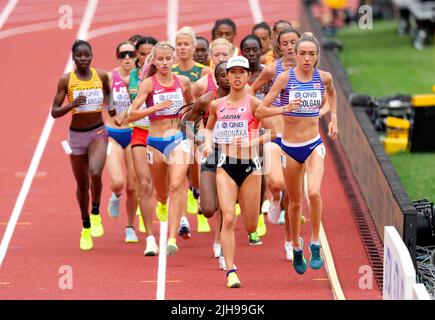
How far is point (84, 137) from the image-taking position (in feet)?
51.9

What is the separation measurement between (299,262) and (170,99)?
2371 mm

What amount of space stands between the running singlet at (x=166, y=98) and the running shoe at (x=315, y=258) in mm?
2257

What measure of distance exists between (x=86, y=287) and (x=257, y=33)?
5.03m

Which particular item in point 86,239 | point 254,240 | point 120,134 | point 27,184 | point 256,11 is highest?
point 120,134

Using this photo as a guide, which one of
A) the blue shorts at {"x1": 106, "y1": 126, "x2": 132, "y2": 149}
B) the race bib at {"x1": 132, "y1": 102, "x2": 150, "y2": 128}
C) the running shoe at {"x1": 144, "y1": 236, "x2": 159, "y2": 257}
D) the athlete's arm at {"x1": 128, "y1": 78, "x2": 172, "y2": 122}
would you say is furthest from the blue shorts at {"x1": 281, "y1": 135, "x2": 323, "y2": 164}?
the blue shorts at {"x1": 106, "y1": 126, "x2": 132, "y2": 149}

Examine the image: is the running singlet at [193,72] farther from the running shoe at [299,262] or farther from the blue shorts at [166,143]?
the running shoe at [299,262]

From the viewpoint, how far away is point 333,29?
34.6m

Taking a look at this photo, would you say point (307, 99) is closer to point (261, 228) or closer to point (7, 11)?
point (261, 228)

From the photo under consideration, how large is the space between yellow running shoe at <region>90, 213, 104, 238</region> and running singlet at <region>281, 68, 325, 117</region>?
11.6 feet

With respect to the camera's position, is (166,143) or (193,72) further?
(193,72)

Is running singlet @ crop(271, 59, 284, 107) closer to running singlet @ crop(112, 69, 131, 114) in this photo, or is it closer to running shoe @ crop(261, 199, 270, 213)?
running singlet @ crop(112, 69, 131, 114)

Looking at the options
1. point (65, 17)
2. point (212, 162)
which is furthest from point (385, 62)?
point (212, 162)

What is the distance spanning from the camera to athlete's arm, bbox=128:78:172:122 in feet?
48.8
